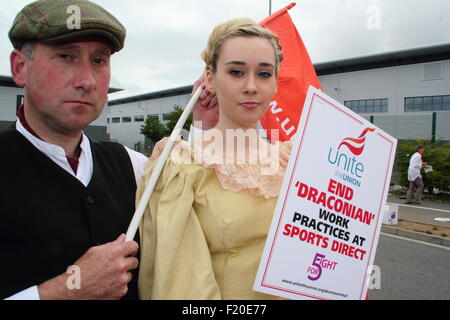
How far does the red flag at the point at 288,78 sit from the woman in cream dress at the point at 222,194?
1.06m

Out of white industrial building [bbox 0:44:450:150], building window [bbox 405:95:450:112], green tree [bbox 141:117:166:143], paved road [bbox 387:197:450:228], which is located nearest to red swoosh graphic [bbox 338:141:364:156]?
paved road [bbox 387:197:450:228]

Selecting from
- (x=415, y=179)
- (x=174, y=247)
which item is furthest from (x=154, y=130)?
(x=174, y=247)

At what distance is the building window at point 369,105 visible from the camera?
2416 centimetres

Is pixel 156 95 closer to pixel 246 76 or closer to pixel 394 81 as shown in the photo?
pixel 394 81

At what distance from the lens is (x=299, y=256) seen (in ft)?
4.36

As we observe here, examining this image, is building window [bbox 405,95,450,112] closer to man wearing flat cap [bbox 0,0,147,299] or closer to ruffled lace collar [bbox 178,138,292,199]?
ruffled lace collar [bbox 178,138,292,199]

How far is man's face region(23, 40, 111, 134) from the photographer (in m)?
1.26

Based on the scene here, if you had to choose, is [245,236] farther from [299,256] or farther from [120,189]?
[120,189]

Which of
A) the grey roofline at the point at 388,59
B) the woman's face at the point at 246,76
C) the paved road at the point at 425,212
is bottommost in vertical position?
the paved road at the point at 425,212

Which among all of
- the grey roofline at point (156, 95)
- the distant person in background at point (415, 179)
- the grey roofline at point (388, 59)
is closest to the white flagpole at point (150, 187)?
the distant person in background at point (415, 179)

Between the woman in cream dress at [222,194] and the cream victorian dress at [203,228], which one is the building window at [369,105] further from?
the cream victorian dress at [203,228]

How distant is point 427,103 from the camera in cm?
2280

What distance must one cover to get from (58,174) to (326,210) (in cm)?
103

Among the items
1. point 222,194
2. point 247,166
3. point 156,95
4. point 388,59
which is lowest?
point 222,194
